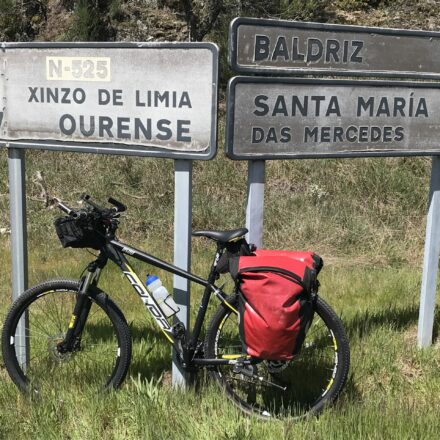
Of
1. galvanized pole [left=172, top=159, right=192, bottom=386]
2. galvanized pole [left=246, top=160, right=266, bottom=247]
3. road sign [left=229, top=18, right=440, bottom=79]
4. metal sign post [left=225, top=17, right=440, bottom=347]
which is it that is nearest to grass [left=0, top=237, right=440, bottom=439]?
galvanized pole [left=172, top=159, right=192, bottom=386]

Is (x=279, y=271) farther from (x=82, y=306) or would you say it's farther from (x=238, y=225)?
(x=238, y=225)

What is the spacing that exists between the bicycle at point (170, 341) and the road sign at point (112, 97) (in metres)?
0.44

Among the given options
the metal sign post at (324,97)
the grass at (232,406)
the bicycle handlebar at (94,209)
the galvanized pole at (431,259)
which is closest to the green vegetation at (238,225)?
the grass at (232,406)

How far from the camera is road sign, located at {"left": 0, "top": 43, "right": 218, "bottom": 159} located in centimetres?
314

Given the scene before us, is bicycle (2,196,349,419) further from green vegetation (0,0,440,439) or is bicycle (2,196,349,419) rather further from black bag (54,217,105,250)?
green vegetation (0,0,440,439)

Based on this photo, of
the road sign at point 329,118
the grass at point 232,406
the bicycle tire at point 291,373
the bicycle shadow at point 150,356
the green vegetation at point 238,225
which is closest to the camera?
the grass at point 232,406

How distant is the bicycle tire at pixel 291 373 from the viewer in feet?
10.2

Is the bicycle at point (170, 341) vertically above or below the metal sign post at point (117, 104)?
below

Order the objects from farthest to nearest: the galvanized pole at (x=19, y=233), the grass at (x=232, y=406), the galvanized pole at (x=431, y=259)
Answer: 1. the galvanized pole at (x=431, y=259)
2. the galvanized pole at (x=19, y=233)
3. the grass at (x=232, y=406)

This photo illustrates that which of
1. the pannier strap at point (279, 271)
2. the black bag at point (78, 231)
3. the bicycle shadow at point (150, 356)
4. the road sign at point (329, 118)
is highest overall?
the road sign at point (329, 118)

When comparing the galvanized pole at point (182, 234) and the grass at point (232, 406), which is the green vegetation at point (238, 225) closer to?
the grass at point (232, 406)

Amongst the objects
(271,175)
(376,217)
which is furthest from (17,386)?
(271,175)

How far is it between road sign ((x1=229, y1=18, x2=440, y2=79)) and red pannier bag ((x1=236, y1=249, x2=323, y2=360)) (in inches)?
42.5

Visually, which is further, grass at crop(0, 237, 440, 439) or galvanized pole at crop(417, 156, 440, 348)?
galvanized pole at crop(417, 156, 440, 348)
